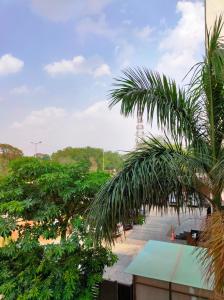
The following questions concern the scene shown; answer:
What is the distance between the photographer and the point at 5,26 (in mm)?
11688

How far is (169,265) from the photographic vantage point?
19.6ft

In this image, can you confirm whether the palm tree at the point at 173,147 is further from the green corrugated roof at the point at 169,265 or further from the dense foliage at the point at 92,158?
the green corrugated roof at the point at 169,265

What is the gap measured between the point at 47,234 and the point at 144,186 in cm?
286

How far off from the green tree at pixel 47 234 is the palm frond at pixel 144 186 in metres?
1.75

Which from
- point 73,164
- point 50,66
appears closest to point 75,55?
point 50,66

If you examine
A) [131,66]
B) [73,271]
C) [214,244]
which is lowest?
[73,271]

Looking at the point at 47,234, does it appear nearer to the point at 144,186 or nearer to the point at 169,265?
the point at 144,186

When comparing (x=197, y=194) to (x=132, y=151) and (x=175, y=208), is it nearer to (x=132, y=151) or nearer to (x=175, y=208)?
(x=175, y=208)

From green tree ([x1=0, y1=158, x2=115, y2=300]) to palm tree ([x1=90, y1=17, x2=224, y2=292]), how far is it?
6.36 ft

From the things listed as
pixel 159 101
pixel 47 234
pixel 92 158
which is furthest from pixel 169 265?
pixel 92 158

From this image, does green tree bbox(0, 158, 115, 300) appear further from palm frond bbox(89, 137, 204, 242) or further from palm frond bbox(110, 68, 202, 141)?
palm frond bbox(110, 68, 202, 141)

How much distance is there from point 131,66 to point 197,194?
2.00 metres

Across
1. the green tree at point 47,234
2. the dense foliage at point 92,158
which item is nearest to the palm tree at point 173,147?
the dense foliage at point 92,158

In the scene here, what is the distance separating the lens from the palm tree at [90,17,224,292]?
299cm
